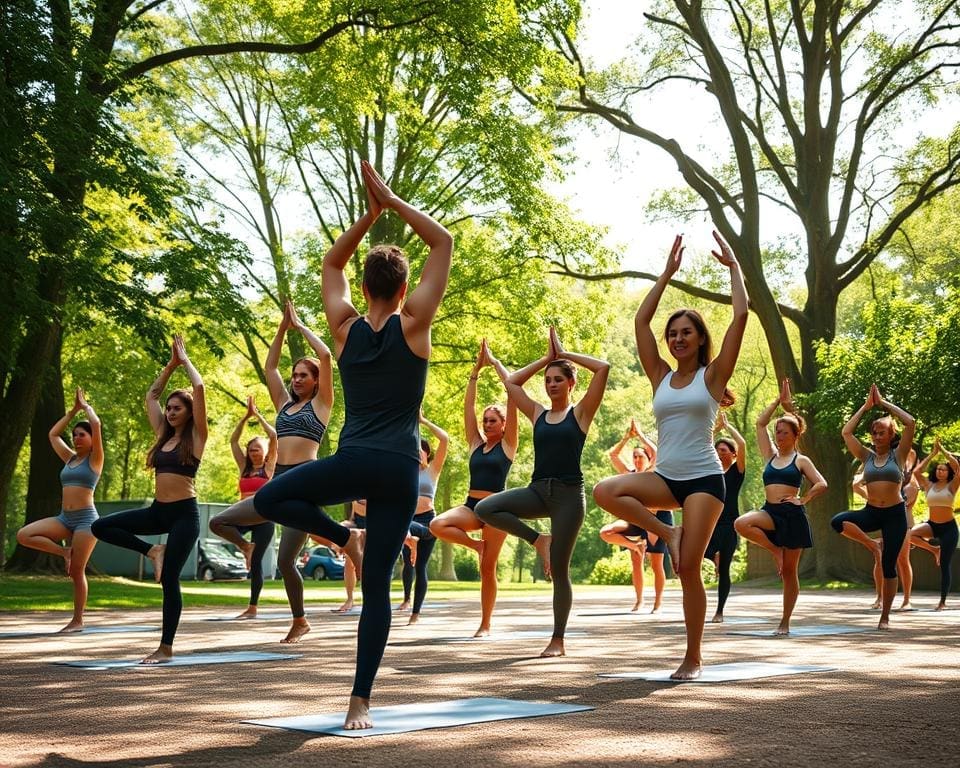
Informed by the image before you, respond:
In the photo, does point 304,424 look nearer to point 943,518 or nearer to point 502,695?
point 502,695

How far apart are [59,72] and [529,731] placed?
47.1 ft

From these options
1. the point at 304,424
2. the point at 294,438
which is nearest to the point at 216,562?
the point at 294,438

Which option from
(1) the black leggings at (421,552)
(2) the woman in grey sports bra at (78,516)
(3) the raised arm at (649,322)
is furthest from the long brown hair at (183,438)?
(1) the black leggings at (421,552)

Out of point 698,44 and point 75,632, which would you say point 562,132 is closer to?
point 698,44

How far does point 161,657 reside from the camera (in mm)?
8648

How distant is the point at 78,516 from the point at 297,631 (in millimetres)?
2811

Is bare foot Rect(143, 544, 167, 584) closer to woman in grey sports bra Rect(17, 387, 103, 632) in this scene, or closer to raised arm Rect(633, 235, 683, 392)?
woman in grey sports bra Rect(17, 387, 103, 632)

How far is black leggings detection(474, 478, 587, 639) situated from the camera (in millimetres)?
9734

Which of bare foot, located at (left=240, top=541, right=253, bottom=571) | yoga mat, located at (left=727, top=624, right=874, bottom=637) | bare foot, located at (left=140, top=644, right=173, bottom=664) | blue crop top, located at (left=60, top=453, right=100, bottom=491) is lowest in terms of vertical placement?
bare foot, located at (left=140, top=644, right=173, bottom=664)

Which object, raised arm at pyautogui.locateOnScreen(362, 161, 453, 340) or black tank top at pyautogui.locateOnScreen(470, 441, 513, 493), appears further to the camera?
black tank top at pyautogui.locateOnScreen(470, 441, 513, 493)

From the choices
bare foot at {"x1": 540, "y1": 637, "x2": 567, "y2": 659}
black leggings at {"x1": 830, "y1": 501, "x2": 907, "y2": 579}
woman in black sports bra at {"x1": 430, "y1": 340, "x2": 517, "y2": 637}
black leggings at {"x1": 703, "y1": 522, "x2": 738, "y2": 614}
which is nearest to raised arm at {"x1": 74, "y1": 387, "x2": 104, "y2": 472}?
woman in black sports bra at {"x1": 430, "y1": 340, "x2": 517, "y2": 637}

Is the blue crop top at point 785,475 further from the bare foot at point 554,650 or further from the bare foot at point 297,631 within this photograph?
the bare foot at point 297,631

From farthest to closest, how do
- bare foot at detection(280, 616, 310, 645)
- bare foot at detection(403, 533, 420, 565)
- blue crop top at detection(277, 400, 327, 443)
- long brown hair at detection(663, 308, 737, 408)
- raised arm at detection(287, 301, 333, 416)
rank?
bare foot at detection(403, 533, 420, 565) → blue crop top at detection(277, 400, 327, 443) → bare foot at detection(280, 616, 310, 645) → raised arm at detection(287, 301, 333, 416) → long brown hair at detection(663, 308, 737, 408)

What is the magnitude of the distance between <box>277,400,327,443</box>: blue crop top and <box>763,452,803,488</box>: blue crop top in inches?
195
